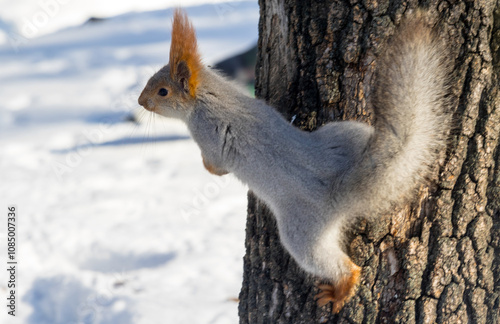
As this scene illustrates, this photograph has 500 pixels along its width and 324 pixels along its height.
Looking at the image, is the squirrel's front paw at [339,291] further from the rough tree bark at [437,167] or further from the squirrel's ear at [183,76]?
the squirrel's ear at [183,76]

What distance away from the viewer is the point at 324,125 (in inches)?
59.3

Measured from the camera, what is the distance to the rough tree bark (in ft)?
4.51

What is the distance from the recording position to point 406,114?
127 centimetres

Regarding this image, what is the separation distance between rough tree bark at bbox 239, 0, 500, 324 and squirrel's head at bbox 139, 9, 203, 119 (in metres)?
0.24

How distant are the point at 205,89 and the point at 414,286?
0.85m

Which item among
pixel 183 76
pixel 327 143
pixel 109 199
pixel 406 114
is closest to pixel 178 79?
pixel 183 76

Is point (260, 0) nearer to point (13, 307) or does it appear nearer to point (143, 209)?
point (13, 307)

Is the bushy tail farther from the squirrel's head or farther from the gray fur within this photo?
the squirrel's head

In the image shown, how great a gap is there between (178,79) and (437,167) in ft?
2.68

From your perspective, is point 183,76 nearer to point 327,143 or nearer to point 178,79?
point 178,79

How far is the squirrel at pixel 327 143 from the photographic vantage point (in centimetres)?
126

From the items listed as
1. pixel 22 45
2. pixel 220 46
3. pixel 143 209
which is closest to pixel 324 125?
pixel 143 209

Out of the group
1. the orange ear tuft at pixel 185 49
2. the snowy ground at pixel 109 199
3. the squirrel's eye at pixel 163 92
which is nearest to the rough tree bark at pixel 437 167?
the orange ear tuft at pixel 185 49

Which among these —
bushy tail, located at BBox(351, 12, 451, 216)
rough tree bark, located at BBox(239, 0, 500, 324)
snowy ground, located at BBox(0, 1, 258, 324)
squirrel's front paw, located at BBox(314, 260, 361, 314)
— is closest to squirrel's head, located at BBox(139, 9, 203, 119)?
snowy ground, located at BBox(0, 1, 258, 324)
